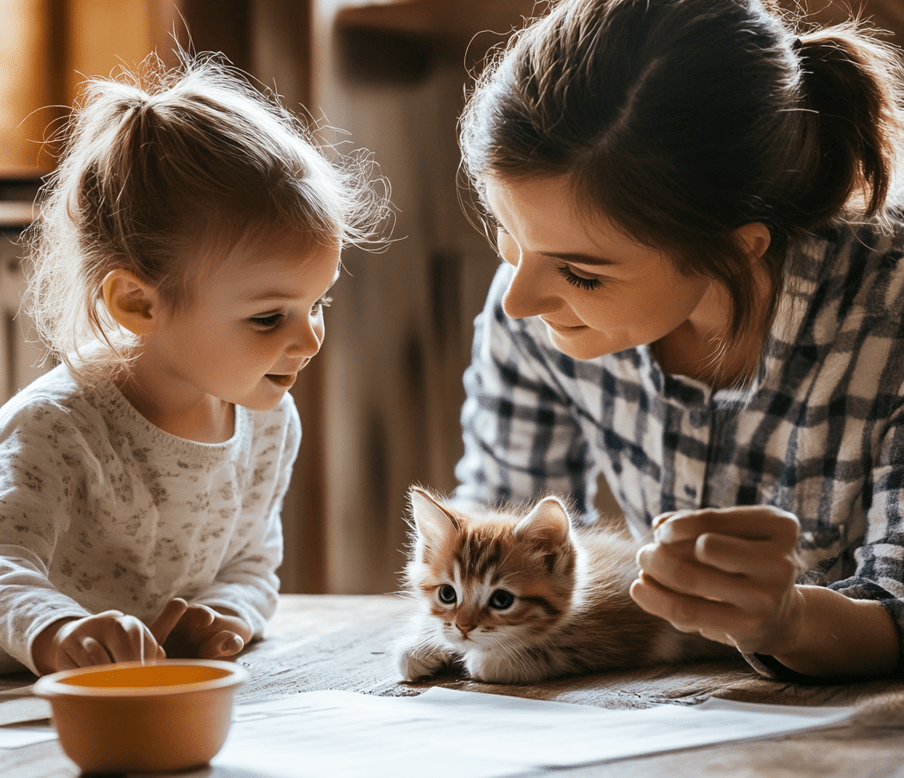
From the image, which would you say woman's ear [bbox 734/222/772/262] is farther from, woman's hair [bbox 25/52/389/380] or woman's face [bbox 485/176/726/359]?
woman's hair [bbox 25/52/389/380]

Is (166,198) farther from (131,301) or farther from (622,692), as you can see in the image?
(622,692)

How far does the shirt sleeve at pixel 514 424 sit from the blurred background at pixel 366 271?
477mm

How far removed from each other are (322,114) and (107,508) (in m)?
1.02

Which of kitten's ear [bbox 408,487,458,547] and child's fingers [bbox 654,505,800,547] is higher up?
child's fingers [bbox 654,505,800,547]

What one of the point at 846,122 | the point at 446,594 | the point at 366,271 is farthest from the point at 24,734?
the point at 366,271

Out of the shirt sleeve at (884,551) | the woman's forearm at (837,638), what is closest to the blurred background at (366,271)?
the shirt sleeve at (884,551)

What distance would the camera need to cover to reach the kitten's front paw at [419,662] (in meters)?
1.00

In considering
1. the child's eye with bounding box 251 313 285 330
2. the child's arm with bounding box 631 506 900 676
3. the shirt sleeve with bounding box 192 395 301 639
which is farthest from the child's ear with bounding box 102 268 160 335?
the child's arm with bounding box 631 506 900 676

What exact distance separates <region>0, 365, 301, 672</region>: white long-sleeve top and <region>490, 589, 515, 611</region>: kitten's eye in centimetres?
36

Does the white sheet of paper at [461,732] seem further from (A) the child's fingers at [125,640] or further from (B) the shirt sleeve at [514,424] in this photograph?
(B) the shirt sleeve at [514,424]

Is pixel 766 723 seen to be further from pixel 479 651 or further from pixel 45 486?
pixel 45 486

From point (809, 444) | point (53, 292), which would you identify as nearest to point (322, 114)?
point (53, 292)

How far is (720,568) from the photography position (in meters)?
0.79

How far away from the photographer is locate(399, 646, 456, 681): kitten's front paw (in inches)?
39.4
